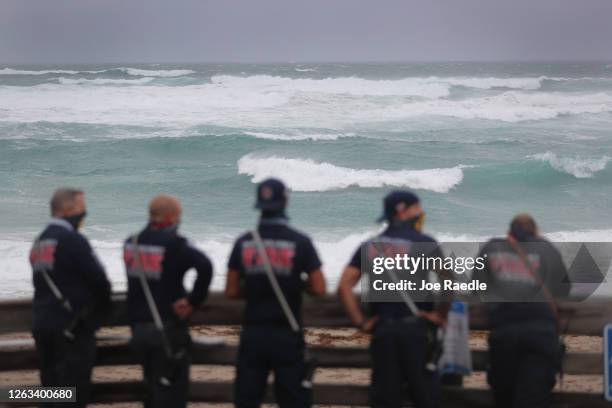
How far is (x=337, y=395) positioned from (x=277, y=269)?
1180mm

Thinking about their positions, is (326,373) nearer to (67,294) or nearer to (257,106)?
(67,294)

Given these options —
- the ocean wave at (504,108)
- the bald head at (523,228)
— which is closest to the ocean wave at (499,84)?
the ocean wave at (504,108)

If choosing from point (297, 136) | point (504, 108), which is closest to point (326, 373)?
point (297, 136)

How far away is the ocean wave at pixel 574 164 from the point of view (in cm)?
2714

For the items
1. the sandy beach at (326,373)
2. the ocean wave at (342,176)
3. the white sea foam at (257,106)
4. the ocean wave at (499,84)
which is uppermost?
the ocean wave at (499,84)

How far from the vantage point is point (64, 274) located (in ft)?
15.8

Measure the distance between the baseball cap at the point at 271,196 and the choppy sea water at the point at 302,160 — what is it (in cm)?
870

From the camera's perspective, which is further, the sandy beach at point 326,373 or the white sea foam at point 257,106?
the white sea foam at point 257,106

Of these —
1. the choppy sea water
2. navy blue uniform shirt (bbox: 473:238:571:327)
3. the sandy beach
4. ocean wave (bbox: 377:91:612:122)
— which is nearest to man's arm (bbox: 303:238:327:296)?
navy blue uniform shirt (bbox: 473:238:571:327)

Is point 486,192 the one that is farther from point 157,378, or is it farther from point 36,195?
point 157,378

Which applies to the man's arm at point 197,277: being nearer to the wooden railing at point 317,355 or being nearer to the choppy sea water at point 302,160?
the wooden railing at point 317,355

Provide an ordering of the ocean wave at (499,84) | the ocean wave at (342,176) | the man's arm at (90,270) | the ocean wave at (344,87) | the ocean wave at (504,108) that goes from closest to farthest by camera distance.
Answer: the man's arm at (90,270) → the ocean wave at (342,176) → the ocean wave at (504,108) → the ocean wave at (344,87) → the ocean wave at (499,84)

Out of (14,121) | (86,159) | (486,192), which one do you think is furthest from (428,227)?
(14,121)

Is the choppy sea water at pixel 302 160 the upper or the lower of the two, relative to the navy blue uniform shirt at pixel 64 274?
upper
